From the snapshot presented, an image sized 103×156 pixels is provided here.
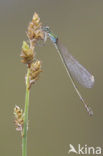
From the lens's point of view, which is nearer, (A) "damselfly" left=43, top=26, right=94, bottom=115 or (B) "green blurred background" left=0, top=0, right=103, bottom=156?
(A) "damselfly" left=43, top=26, right=94, bottom=115

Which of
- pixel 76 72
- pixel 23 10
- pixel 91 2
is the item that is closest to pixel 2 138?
pixel 76 72

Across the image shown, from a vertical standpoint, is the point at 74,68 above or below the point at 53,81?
below

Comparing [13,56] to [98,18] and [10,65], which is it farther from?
[98,18]

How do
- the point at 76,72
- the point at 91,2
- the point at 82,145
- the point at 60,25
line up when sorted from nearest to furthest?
1. the point at 76,72
2. the point at 82,145
3. the point at 60,25
4. the point at 91,2

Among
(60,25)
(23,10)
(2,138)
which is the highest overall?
(23,10)

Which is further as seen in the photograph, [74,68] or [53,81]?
[53,81]

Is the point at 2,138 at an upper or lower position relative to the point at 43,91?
lower

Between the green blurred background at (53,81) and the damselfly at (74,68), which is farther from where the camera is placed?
the green blurred background at (53,81)

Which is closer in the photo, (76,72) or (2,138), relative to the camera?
(76,72)
